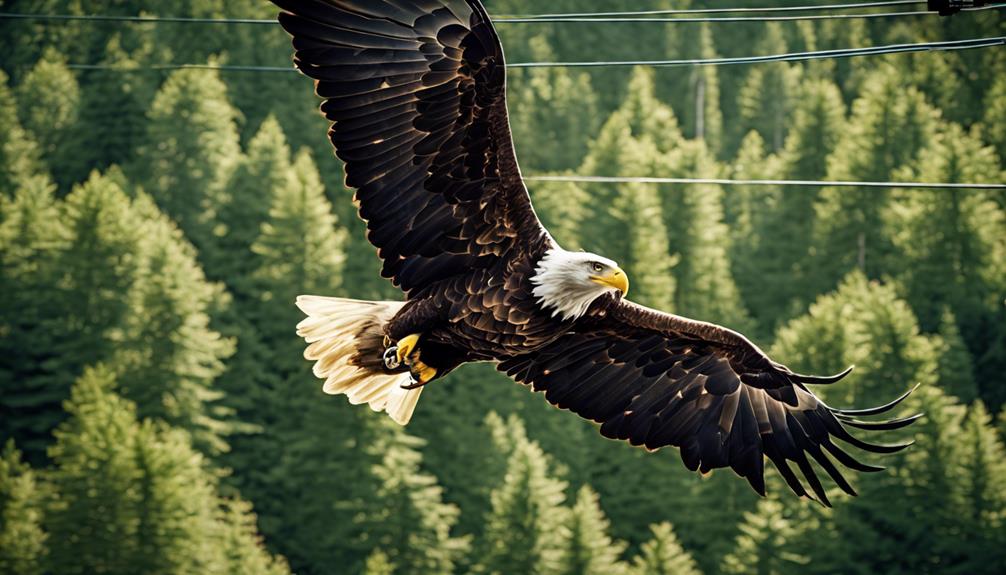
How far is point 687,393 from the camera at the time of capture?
961 cm

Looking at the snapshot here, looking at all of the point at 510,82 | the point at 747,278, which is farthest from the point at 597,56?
Answer: the point at 747,278

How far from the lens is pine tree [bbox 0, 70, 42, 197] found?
2061 inches

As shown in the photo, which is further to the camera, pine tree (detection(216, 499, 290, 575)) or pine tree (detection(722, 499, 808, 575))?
pine tree (detection(722, 499, 808, 575))

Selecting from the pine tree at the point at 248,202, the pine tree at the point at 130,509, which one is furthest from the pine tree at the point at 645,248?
the pine tree at the point at 130,509

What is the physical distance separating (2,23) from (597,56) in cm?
3140

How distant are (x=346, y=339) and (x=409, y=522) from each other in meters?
30.3

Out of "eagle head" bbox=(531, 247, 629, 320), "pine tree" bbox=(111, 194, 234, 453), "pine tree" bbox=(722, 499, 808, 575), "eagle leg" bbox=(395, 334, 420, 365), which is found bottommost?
"pine tree" bbox=(722, 499, 808, 575)

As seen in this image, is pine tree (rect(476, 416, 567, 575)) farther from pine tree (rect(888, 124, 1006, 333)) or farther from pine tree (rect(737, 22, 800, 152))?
pine tree (rect(737, 22, 800, 152))

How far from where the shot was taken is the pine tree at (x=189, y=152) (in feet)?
181

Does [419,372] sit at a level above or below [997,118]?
below

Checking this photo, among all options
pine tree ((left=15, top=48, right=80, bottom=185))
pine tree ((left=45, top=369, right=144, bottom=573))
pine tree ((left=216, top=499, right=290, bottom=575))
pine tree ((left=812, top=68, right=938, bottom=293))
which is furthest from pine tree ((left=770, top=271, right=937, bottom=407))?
pine tree ((left=15, top=48, right=80, bottom=185))

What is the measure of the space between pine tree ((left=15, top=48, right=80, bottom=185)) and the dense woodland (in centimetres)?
13

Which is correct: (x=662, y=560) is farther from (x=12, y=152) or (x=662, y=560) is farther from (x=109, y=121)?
(x=109, y=121)

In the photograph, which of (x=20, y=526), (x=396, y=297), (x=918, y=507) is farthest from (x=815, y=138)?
(x=20, y=526)
